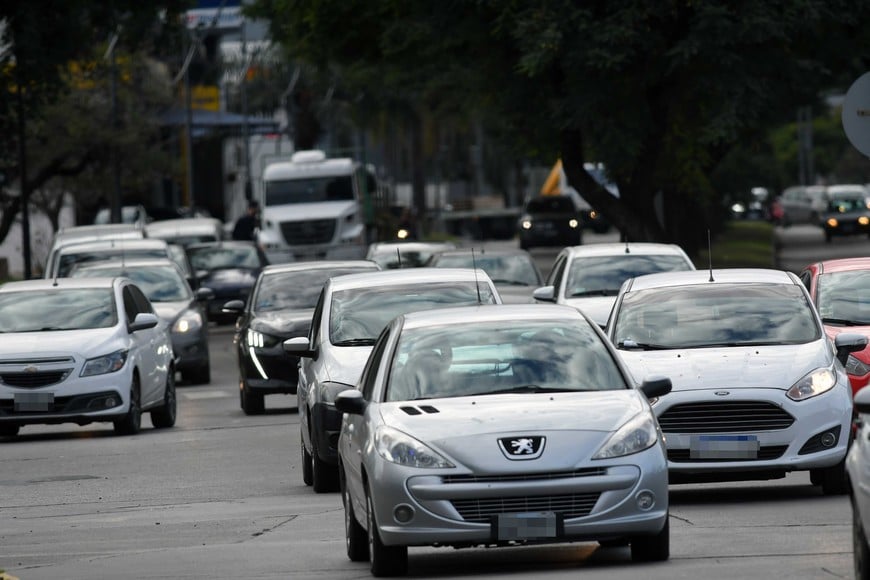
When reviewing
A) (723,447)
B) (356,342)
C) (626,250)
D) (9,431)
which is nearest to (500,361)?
(723,447)

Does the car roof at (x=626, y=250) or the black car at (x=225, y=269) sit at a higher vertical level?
the car roof at (x=626, y=250)

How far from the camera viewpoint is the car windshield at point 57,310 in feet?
67.3

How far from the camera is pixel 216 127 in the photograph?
72.8 m

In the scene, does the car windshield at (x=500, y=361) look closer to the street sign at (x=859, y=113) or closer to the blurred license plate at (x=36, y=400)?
the street sign at (x=859, y=113)

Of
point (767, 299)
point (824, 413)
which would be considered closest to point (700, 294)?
point (767, 299)

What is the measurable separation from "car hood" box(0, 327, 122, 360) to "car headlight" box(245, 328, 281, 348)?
199cm

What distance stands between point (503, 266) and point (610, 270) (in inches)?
171

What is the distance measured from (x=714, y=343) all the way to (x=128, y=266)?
15.3 metres

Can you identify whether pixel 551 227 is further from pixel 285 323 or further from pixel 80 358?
pixel 80 358

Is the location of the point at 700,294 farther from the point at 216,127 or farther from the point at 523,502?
the point at 216,127

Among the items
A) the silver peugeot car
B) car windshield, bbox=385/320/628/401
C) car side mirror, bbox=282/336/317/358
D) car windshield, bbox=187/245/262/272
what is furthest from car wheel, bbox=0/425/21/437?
car windshield, bbox=187/245/262/272

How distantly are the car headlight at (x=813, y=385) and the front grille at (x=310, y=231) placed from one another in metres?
37.1

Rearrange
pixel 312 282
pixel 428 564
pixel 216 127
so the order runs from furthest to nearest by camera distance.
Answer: pixel 216 127
pixel 312 282
pixel 428 564

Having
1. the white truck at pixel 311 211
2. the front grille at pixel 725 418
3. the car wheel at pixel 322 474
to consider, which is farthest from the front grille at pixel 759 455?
the white truck at pixel 311 211
